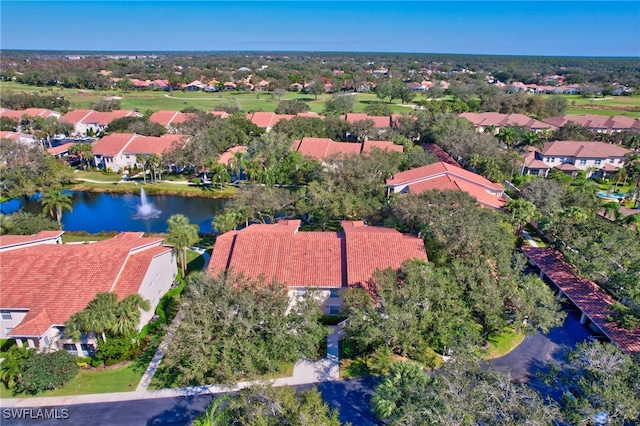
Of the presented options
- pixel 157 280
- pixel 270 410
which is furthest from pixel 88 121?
pixel 270 410

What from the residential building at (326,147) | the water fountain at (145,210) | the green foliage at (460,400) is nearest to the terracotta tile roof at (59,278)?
the green foliage at (460,400)

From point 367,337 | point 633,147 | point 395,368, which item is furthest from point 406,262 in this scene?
point 633,147

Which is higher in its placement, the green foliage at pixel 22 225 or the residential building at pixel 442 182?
the residential building at pixel 442 182

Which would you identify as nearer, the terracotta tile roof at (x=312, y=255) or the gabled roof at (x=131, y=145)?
the terracotta tile roof at (x=312, y=255)

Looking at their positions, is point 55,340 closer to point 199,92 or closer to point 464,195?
point 464,195

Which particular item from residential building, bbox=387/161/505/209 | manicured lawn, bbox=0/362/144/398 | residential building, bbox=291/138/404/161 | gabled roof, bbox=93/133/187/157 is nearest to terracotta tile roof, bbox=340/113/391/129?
residential building, bbox=291/138/404/161

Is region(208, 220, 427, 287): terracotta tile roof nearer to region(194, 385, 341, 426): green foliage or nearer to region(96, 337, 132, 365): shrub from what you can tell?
region(96, 337, 132, 365): shrub

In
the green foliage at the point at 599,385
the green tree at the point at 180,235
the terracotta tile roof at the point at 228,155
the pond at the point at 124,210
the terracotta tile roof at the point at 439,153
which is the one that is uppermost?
the terracotta tile roof at the point at 439,153

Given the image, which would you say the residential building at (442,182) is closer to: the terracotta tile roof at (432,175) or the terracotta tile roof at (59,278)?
the terracotta tile roof at (432,175)
